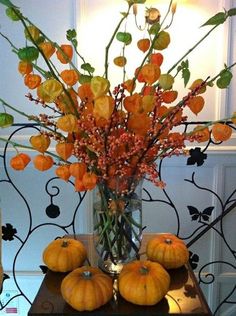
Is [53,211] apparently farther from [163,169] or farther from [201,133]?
[201,133]

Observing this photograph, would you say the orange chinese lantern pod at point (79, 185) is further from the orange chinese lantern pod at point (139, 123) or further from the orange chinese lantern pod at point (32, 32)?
the orange chinese lantern pod at point (32, 32)

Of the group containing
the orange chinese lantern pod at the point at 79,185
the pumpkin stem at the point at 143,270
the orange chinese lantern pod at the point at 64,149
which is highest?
the orange chinese lantern pod at the point at 64,149

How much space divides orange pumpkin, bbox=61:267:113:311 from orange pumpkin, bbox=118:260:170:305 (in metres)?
0.05

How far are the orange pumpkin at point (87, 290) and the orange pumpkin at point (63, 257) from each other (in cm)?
14

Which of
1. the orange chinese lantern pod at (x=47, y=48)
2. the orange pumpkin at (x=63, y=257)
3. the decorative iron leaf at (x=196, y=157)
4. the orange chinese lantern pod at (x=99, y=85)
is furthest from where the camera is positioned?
the decorative iron leaf at (x=196, y=157)

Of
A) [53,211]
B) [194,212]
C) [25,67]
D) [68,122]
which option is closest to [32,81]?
[25,67]

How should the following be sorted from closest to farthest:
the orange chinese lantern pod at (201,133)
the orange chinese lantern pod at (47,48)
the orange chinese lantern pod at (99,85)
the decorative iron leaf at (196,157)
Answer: the orange chinese lantern pod at (99,85)
the orange chinese lantern pod at (47,48)
the orange chinese lantern pod at (201,133)
the decorative iron leaf at (196,157)

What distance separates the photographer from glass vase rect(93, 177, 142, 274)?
1.19 metres

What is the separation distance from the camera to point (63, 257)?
4.24 ft

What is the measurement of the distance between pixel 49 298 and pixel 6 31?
1714 mm

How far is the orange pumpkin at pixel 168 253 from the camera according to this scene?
1.31 meters

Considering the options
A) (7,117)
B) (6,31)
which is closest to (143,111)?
(7,117)

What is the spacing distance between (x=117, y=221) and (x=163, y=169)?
1.28m

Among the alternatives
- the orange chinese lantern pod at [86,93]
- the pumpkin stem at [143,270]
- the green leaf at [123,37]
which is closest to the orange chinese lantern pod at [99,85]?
the orange chinese lantern pod at [86,93]
